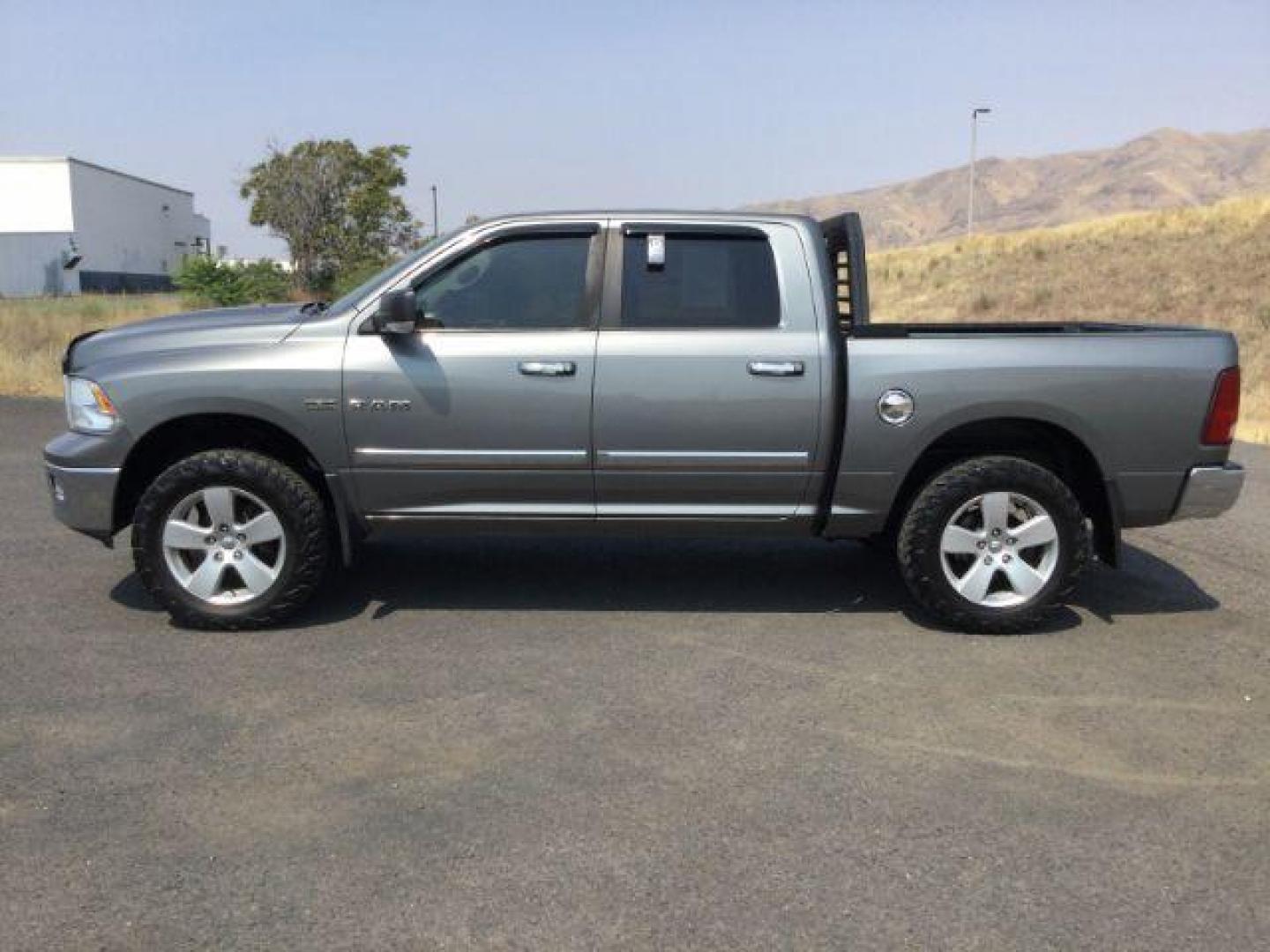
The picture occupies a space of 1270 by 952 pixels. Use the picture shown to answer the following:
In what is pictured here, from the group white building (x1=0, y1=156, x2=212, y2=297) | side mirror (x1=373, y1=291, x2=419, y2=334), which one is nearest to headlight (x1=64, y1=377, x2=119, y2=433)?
side mirror (x1=373, y1=291, x2=419, y2=334)

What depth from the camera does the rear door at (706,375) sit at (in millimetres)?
5031

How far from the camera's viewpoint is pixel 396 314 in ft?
15.8

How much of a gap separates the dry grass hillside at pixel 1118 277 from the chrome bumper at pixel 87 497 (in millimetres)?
18464

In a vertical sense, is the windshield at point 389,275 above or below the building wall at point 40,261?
below

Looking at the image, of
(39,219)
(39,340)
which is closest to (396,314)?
(39,340)

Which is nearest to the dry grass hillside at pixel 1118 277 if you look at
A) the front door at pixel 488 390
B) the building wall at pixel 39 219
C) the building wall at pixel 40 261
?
the front door at pixel 488 390

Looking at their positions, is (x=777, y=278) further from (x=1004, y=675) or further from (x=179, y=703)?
(x=179, y=703)

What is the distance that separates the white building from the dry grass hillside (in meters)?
41.1

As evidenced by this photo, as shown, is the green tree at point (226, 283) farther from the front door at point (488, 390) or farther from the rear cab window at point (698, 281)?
the rear cab window at point (698, 281)

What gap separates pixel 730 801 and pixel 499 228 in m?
2.89

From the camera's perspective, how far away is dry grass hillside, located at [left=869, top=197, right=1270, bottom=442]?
26.7 meters

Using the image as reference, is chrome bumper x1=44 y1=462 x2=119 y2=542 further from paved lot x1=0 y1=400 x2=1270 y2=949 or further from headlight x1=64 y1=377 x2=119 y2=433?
paved lot x1=0 y1=400 x2=1270 y2=949

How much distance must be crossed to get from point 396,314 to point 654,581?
2.12 meters

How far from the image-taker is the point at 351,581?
6066 mm
